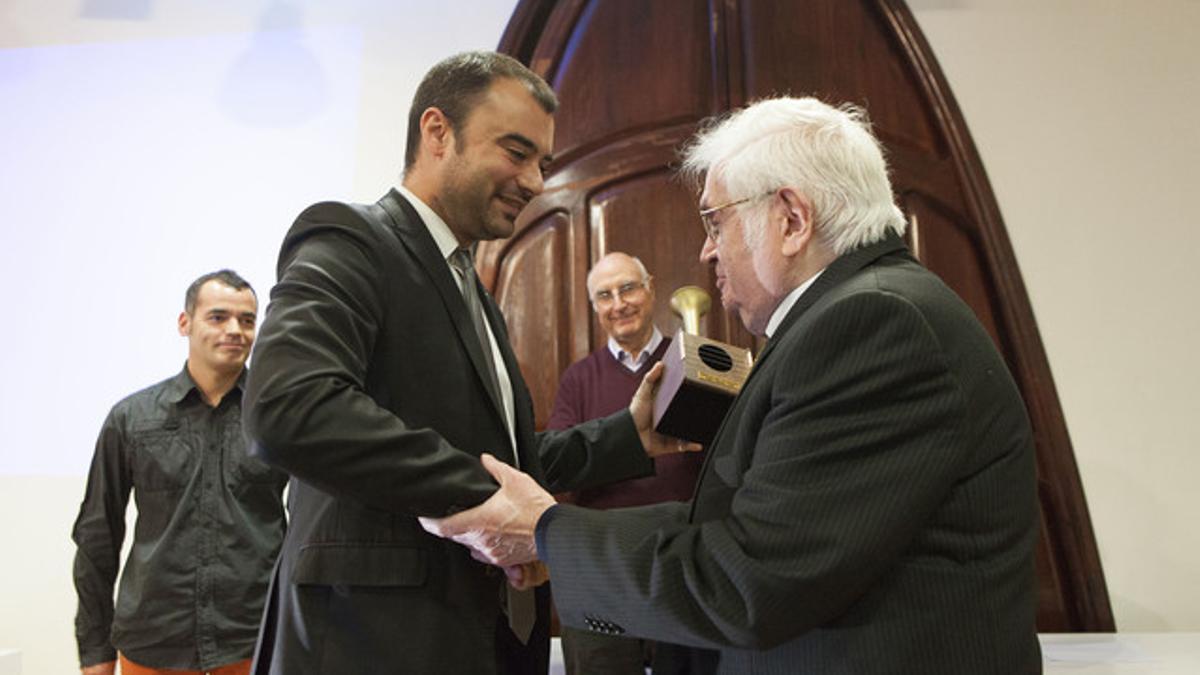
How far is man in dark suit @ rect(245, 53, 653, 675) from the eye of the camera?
1055mm

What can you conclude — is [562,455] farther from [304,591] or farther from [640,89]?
[640,89]

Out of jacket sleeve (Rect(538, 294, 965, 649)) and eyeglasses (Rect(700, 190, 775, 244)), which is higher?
eyeglasses (Rect(700, 190, 775, 244))

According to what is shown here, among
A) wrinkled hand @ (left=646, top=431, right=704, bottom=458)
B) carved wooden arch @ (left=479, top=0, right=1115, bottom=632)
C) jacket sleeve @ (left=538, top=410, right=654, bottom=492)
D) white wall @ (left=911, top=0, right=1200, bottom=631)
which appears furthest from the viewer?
carved wooden arch @ (left=479, top=0, right=1115, bottom=632)

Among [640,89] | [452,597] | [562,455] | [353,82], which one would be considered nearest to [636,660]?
[562,455]

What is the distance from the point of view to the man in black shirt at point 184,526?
Answer: 90.4 inches

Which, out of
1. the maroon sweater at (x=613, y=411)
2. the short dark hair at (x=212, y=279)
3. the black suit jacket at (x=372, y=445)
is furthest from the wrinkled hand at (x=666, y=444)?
the short dark hair at (x=212, y=279)

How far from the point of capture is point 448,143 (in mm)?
1421

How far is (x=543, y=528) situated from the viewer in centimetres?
106

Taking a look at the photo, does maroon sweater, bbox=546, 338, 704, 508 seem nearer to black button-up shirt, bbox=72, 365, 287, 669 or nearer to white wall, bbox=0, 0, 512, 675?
black button-up shirt, bbox=72, 365, 287, 669

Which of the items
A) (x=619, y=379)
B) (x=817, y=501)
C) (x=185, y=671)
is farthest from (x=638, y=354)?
(x=817, y=501)

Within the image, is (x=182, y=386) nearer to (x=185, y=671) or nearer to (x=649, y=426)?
(x=185, y=671)

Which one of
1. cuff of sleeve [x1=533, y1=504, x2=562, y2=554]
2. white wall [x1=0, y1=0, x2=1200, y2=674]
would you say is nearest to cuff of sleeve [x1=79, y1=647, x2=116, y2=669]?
white wall [x1=0, y1=0, x2=1200, y2=674]

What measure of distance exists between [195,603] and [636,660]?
1069mm

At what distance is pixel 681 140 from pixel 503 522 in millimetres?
2491
